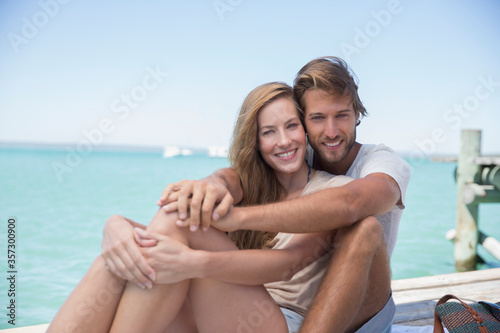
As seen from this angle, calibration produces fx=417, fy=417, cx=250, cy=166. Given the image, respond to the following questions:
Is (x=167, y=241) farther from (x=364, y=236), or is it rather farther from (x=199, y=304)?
(x=364, y=236)

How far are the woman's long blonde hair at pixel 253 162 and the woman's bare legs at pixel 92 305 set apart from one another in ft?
2.97

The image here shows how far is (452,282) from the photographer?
12.6 ft

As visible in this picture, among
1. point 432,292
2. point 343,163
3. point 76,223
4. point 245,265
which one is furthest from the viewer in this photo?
point 76,223

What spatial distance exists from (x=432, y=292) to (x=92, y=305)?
9.77ft

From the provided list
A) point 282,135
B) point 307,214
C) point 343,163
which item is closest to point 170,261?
point 307,214

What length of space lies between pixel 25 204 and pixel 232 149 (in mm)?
18111

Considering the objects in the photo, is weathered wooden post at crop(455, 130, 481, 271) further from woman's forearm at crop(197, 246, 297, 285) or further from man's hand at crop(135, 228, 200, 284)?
man's hand at crop(135, 228, 200, 284)

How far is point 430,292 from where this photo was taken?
3631mm

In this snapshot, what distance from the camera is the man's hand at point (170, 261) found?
166 cm

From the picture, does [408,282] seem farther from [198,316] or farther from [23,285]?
[23,285]

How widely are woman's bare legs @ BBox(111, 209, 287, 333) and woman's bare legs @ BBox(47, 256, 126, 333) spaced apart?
0.05m

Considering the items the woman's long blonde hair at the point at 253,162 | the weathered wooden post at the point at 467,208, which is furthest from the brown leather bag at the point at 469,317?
the weathered wooden post at the point at 467,208

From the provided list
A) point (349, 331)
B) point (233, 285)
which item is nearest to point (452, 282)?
point (349, 331)

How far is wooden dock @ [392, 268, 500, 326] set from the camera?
10.2 feet
